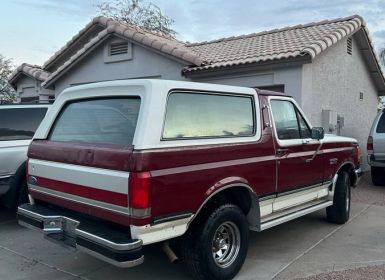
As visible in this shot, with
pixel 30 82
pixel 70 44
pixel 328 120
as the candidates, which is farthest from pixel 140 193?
pixel 30 82

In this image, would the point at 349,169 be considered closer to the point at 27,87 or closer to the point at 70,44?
the point at 70,44

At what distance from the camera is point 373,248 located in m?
5.50

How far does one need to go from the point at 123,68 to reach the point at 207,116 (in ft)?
27.4

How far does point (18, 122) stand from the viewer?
22.1 ft

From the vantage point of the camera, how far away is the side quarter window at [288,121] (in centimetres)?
515

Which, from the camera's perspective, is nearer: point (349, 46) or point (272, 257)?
point (272, 257)

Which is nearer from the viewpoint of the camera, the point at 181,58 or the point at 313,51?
the point at 313,51

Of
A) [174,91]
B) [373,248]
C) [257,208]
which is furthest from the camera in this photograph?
[373,248]

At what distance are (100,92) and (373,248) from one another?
157 inches

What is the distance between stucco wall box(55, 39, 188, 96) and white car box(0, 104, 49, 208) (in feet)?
15.7

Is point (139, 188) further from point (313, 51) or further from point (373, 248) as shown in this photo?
point (313, 51)

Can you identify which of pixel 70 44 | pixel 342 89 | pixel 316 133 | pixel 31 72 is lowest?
pixel 316 133

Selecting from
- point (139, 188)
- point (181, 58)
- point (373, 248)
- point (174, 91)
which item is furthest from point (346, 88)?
point (139, 188)

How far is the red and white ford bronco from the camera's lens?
3545 mm
